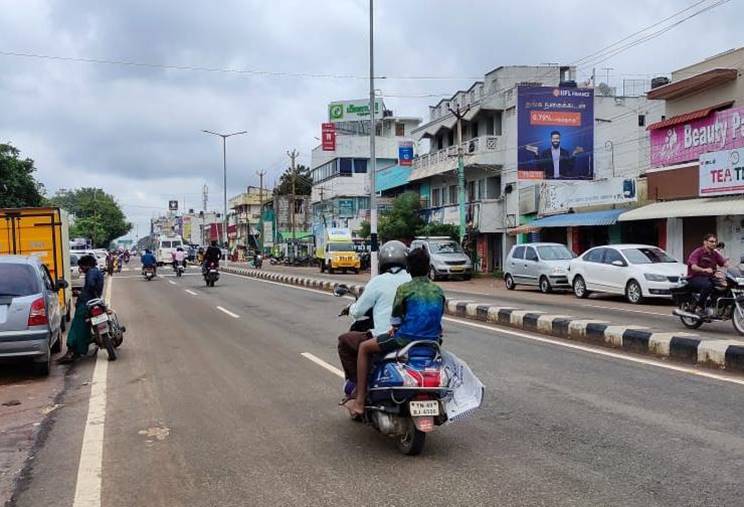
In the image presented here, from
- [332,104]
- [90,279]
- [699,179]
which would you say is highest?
[332,104]

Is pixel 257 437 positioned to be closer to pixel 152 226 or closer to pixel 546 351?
pixel 546 351

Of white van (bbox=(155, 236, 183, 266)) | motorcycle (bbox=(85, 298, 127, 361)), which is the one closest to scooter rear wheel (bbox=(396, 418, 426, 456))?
motorcycle (bbox=(85, 298, 127, 361))

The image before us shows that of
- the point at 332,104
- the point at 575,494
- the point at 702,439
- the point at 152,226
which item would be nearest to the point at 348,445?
the point at 575,494

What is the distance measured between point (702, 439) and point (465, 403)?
1.98 meters

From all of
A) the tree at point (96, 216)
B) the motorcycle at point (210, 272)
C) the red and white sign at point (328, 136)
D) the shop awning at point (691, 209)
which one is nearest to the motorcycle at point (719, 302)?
the shop awning at point (691, 209)

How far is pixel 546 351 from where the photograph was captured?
10.3 meters

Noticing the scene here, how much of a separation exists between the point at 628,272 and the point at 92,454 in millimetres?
16099

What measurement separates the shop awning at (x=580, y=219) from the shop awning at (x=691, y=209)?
156cm

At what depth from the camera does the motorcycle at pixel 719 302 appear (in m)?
11.4

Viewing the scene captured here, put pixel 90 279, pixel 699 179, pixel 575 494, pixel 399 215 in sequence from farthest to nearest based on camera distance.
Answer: pixel 399 215, pixel 699 179, pixel 90 279, pixel 575 494

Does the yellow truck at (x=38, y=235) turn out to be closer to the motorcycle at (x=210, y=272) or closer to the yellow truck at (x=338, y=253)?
the motorcycle at (x=210, y=272)

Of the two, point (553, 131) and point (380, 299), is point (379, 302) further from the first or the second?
point (553, 131)

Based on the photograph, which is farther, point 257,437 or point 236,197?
point 236,197

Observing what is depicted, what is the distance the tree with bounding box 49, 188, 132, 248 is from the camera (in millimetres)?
93812
